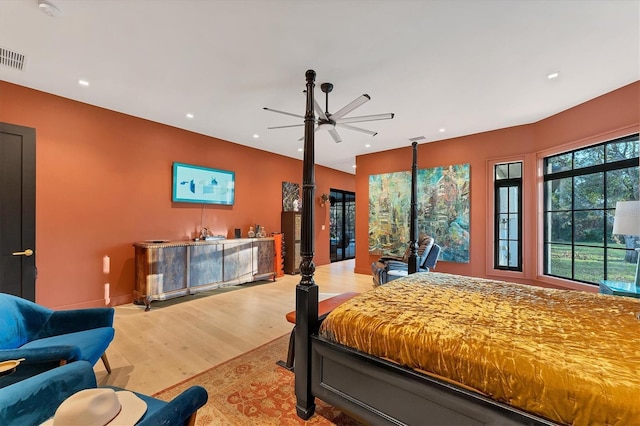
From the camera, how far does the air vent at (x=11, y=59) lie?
256cm

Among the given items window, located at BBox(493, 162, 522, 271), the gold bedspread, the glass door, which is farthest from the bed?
the glass door

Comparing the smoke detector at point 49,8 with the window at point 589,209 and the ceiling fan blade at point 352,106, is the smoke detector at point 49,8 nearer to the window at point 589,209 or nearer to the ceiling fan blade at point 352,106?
the ceiling fan blade at point 352,106

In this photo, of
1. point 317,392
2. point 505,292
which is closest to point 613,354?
point 505,292

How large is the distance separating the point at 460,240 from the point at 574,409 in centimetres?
450

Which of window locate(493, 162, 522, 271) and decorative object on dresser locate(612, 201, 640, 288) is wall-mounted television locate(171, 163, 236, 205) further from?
decorative object on dresser locate(612, 201, 640, 288)

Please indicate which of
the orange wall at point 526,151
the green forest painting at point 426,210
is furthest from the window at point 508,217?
the green forest painting at point 426,210

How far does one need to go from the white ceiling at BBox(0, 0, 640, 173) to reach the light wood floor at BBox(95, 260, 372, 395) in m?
2.96

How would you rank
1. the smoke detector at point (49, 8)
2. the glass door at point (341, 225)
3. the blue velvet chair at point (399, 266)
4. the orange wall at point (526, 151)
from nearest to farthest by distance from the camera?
the smoke detector at point (49, 8) < the orange wall at point (526, 151) < the blue velvet chair at point (399, 266) < the glass door at point (341, 225)

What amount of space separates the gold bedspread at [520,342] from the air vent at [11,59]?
3.91 m

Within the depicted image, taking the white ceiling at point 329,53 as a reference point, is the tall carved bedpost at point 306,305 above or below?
below

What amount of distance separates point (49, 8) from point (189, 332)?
10.5 feet

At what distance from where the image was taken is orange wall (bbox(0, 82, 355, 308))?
337cm

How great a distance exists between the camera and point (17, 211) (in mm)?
3092

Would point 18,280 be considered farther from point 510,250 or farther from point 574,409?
point 510,250
